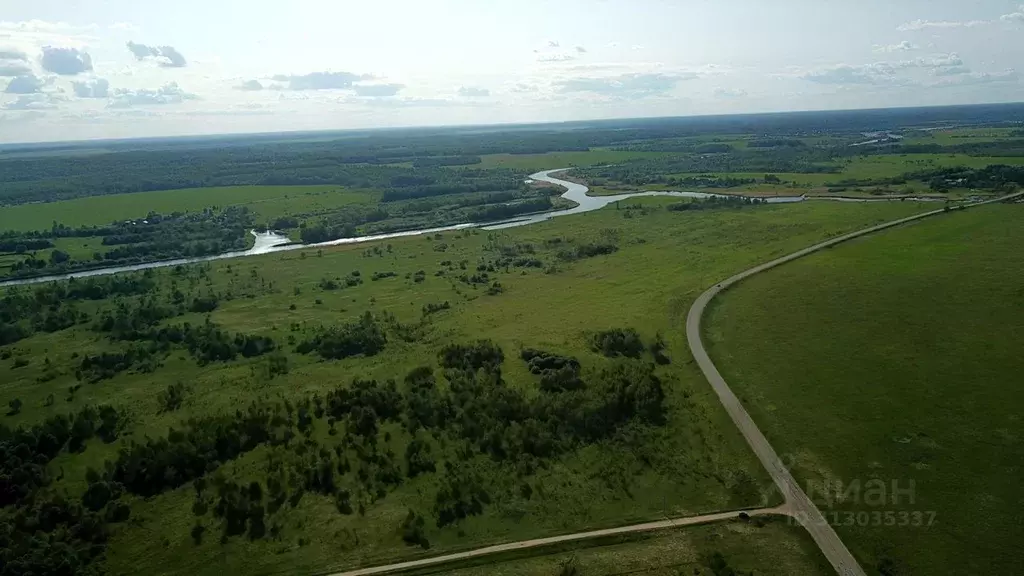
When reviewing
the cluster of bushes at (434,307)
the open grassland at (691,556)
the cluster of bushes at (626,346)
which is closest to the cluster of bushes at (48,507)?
the open grassland at (691,556)

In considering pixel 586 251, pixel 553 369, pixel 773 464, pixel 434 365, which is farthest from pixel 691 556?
pixel 586 251

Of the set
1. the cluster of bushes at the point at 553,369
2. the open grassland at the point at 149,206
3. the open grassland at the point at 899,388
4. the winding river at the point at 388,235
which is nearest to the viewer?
the open grassland at the point at 899,388

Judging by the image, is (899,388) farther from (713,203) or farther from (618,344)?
(713,203)

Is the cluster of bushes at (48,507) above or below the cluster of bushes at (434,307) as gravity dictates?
below

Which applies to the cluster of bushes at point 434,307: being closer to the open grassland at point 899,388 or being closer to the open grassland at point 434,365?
the open grassland at point 434,365

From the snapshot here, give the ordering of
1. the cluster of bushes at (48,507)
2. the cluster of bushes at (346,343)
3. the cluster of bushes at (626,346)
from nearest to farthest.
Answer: the cluster of bushes at (48,507)
the cluster of bushes at (626,346)
the cluster of bushes at (346,343)

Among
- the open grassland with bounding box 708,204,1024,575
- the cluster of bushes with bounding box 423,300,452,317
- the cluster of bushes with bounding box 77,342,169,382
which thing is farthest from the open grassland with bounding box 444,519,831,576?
the cluster of bushes with bounding box 423,300,452,317
